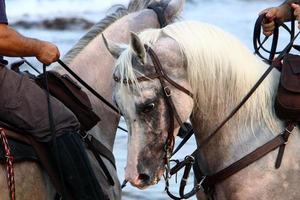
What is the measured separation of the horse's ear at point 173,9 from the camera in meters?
6.05

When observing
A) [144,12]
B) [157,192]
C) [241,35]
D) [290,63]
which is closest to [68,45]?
[241,35]

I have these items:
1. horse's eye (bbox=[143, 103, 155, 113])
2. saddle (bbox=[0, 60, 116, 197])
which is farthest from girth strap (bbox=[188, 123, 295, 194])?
saddle (bbox=[0, 60, 116, 197])

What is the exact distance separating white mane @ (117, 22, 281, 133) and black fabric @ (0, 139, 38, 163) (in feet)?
2.63

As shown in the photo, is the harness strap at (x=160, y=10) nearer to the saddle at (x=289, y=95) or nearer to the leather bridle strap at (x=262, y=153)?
the saddle at (x=289, y=95)

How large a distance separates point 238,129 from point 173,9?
4.66ft

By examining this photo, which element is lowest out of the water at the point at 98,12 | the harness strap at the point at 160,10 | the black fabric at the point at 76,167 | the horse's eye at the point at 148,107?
the water at the point at 98,12

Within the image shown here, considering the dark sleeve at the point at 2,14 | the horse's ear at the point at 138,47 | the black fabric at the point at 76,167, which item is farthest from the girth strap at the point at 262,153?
the dark sleeve at the point at 2,14

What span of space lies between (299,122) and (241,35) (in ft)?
40.8

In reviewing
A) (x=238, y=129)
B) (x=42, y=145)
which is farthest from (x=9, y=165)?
(x=238, y=129)

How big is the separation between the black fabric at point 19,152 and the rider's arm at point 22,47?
474 mm

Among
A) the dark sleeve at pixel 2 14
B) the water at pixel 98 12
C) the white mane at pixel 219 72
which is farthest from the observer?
the water at pixel 98 12

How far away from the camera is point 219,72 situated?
4.78 metres

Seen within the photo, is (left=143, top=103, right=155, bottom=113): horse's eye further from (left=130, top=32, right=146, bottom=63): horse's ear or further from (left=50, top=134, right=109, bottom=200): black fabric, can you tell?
(left=50, top=134, right=109, bottom=200): black fabric

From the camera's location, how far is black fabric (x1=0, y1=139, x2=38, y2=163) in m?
5.04
